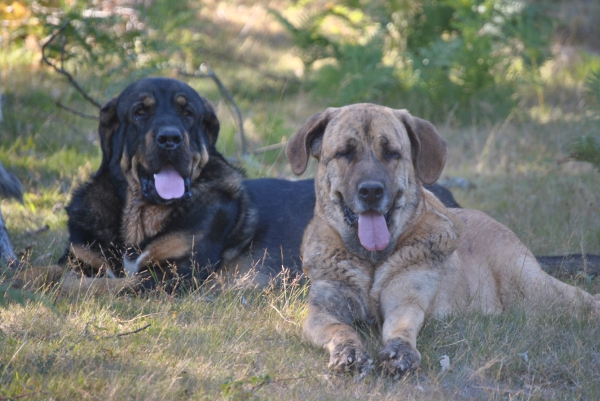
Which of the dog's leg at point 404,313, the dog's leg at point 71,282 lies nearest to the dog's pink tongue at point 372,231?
the dog's leg at point 404,313

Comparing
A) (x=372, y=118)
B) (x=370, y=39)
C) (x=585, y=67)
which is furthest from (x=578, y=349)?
(x=585, y=67)

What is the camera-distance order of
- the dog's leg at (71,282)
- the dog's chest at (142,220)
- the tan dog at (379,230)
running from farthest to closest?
the dog's chest at (142,220) < the dog's leg at (71,282) < the tan dog at (379,230)

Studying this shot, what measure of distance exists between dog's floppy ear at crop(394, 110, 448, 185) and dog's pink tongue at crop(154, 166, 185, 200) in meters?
1.78

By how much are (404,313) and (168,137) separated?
2216mm

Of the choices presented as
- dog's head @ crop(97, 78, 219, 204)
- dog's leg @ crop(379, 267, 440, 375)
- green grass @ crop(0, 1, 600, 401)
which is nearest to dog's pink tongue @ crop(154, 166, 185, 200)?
dog's head @ crop(97, 78, 219, 204)

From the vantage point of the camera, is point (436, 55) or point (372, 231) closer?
point (372, 231)

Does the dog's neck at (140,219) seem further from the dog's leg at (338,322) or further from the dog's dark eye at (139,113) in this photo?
the dog's leg at (338,322)

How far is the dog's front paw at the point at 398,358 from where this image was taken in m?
3.82

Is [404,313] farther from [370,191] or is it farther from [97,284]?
[97,284]

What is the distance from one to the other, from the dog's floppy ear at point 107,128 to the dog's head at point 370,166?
5.52 feet

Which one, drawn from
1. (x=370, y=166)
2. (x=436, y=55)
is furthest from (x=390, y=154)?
(x=436, y=55)

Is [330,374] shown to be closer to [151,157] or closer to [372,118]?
[372,118]

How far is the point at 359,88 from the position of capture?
1009 centimetres

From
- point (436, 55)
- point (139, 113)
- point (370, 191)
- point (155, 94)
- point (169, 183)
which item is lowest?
point (436, 55)
